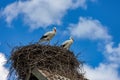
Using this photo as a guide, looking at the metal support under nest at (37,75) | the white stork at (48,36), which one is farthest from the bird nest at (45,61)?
the white stork at (48,36)

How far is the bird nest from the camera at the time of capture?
28.2 ft

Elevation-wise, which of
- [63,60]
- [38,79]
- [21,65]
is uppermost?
[63,60]

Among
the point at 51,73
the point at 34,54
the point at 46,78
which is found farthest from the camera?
the point at 34,54

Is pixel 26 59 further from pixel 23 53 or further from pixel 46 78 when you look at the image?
pixel 46 78

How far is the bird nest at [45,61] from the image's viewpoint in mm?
8586

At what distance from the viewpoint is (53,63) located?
8945 mm

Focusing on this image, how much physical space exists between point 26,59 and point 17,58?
400mm

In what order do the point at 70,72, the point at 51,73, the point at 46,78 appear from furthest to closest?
the point at 70,72 < the point at 51,73 < the point at 46,78

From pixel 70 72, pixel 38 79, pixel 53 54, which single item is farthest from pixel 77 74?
pixel 38 79

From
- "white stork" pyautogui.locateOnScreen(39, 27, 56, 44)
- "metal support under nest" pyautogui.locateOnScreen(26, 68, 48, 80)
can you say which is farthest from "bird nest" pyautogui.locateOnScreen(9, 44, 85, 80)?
"white stork" pyautogui.locateOnScreen(39, 27, 56, 44)

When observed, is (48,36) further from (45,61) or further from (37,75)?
(37,75)

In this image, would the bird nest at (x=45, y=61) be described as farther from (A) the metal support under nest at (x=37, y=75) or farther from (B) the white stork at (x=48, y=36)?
(B) the white stork at (x=48, y=36)

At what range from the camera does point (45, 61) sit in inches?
355

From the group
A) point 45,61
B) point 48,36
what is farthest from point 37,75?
point 48,36
